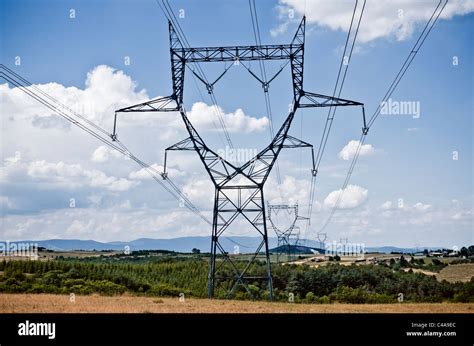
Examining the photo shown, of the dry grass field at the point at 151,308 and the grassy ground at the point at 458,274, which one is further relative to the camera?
the grassy ground at the point at 458,274

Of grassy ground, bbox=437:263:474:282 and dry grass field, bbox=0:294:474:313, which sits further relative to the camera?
grassy ground, bbox=437:263:474:282

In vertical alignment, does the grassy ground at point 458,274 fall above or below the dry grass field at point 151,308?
below

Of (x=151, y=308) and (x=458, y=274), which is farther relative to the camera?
(x=458, y=274)

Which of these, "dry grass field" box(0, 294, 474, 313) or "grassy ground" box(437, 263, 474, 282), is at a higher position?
"dry grass field" box(0, 294, 474, 313)

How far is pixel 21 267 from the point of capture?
4574 inches

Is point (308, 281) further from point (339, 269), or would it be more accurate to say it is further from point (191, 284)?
point (191, 284)

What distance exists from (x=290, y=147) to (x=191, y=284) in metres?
97.7

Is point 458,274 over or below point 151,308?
below

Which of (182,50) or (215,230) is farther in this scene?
(215,230)
